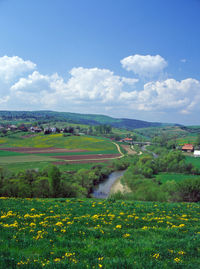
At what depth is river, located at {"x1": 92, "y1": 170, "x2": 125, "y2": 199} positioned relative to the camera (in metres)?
59.8

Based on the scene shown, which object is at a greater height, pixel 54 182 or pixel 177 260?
pixel 177 260

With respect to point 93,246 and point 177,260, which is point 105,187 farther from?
point 177,260

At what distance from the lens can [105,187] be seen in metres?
69.6

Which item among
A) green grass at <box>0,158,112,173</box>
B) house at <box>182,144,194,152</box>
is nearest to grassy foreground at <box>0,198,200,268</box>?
green grass at <box>0,158,112,173</box>

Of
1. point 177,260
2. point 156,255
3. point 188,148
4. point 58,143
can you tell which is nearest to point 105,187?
point 156,255

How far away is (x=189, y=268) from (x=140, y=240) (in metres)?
2.51

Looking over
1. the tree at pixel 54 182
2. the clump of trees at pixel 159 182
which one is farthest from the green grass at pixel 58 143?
the tree at pixel 54 182

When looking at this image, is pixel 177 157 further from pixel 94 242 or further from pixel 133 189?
pixel 94 242

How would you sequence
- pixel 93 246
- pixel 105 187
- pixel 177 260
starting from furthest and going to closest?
1. pixel 105 187
2. pixel 93 246
3. pixel 177 260

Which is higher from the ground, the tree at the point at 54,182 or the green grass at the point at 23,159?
the tree at the point at 54,182

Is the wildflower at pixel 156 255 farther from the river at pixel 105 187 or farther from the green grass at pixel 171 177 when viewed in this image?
the green grass at pixel 171 177

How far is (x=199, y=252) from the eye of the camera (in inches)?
304

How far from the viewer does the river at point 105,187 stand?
196 feet

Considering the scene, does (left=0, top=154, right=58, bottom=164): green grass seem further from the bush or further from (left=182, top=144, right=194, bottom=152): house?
(left=182, top=144, right=194, bottom=152): house
